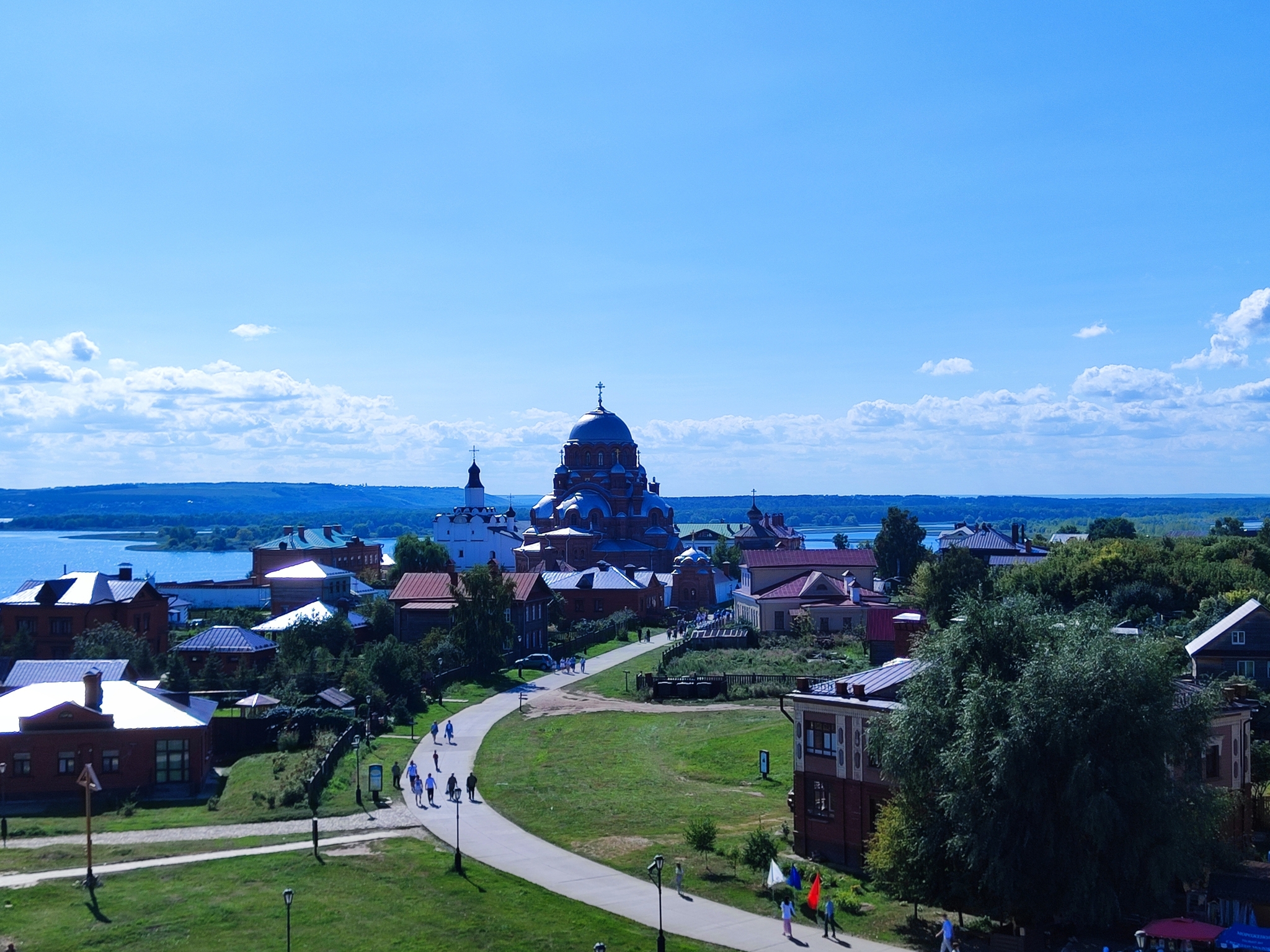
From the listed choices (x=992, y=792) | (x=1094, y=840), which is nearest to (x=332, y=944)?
(x=992, y=792)

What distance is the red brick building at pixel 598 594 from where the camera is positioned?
85938 mm

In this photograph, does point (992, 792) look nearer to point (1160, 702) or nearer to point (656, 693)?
point (1160, 702)

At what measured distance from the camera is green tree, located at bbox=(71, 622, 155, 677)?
53938mm

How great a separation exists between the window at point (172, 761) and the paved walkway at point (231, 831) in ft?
15.9

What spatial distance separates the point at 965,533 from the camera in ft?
355

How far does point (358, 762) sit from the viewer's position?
3762 centimetres

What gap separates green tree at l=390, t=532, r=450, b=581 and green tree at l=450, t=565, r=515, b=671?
33614 mm

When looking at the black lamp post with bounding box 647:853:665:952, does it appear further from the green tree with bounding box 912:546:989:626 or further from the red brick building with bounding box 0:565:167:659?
the green tree with bounding box 912:546:989:626

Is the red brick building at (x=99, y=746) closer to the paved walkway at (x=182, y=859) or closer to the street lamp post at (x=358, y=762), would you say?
the street lamp post at (x=358, y=762)

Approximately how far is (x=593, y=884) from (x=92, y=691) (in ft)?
64.0

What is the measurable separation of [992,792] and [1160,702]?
11.9 ft

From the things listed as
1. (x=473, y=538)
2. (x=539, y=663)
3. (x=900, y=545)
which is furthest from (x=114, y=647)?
(x=900, y=545)

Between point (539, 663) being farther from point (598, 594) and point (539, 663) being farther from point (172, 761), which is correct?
point (172, 761)

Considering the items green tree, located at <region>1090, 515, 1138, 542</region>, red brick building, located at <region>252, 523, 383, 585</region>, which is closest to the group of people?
red brick building, located at <region>252, 523, 383, 585</region>
